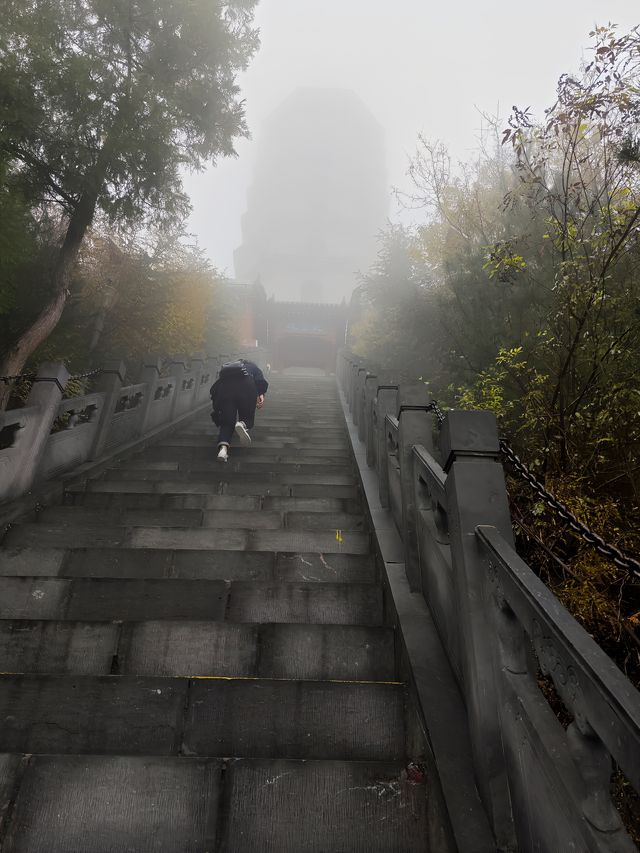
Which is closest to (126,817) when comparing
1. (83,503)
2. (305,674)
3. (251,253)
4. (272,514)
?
(305,674)

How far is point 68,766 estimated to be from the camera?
1646mm

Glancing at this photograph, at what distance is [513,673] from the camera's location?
60.0 inches

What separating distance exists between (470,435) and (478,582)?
62 centimetres

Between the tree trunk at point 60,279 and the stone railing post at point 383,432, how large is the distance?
685cm

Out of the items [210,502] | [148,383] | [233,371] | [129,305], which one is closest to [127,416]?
[148,383]

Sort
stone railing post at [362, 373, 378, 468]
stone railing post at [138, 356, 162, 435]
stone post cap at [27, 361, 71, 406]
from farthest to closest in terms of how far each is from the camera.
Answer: stone railing post at [138, 356, 162, 435]
stone railing post at [362, 373, 378, 468]
stone post cap at [27, 361, 71, 406]

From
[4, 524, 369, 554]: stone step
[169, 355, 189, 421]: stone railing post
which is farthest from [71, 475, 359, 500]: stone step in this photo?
[169, 355, 189, 421]: stone railing post

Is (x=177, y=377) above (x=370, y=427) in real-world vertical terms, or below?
above

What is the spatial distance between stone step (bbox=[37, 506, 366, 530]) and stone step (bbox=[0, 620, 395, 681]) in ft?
4.79

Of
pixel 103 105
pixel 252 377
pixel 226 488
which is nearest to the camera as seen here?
pixel 226 488

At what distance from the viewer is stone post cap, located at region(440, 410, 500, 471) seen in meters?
2.02

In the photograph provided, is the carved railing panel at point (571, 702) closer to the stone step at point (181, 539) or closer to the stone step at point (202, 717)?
the stone step at point (202, 717)

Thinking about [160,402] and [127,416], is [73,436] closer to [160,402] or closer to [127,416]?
[127,416]

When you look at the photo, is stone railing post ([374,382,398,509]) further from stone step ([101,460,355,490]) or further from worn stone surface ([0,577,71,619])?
worn stone surface ([0,577,71,619])
